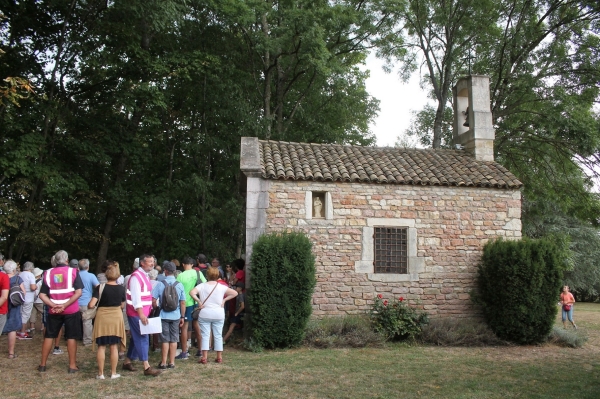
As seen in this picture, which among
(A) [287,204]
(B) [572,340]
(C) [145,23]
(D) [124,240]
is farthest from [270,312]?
(C) [145,23]

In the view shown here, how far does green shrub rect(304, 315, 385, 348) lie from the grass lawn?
278mm

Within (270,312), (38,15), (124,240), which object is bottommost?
(270,312)

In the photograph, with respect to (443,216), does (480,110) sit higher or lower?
higher

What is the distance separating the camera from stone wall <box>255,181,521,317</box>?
10.5m

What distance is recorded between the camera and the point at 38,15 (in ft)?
49.5

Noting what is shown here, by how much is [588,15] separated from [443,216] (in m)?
10.3

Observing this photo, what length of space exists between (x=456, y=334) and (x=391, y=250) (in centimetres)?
218

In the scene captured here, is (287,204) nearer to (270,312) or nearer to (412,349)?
(270,312)

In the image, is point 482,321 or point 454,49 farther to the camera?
point 454,49

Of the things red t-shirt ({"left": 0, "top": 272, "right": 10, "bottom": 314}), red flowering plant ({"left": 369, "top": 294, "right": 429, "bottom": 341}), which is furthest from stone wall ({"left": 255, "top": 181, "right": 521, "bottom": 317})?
red t-shirt ({"left": 0, "top": 272, "right": 10, "bottom": 314})

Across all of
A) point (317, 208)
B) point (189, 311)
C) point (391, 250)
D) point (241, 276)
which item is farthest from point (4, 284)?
point (391, 250)

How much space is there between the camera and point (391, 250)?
10844 mm

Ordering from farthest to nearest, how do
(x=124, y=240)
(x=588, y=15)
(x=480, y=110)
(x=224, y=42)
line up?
(x=224, y=42) < (x=124, y=240) < (x=588, y=15) < (x=480, y=110)

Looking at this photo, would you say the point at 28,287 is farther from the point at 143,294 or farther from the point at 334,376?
the point at 334,376
